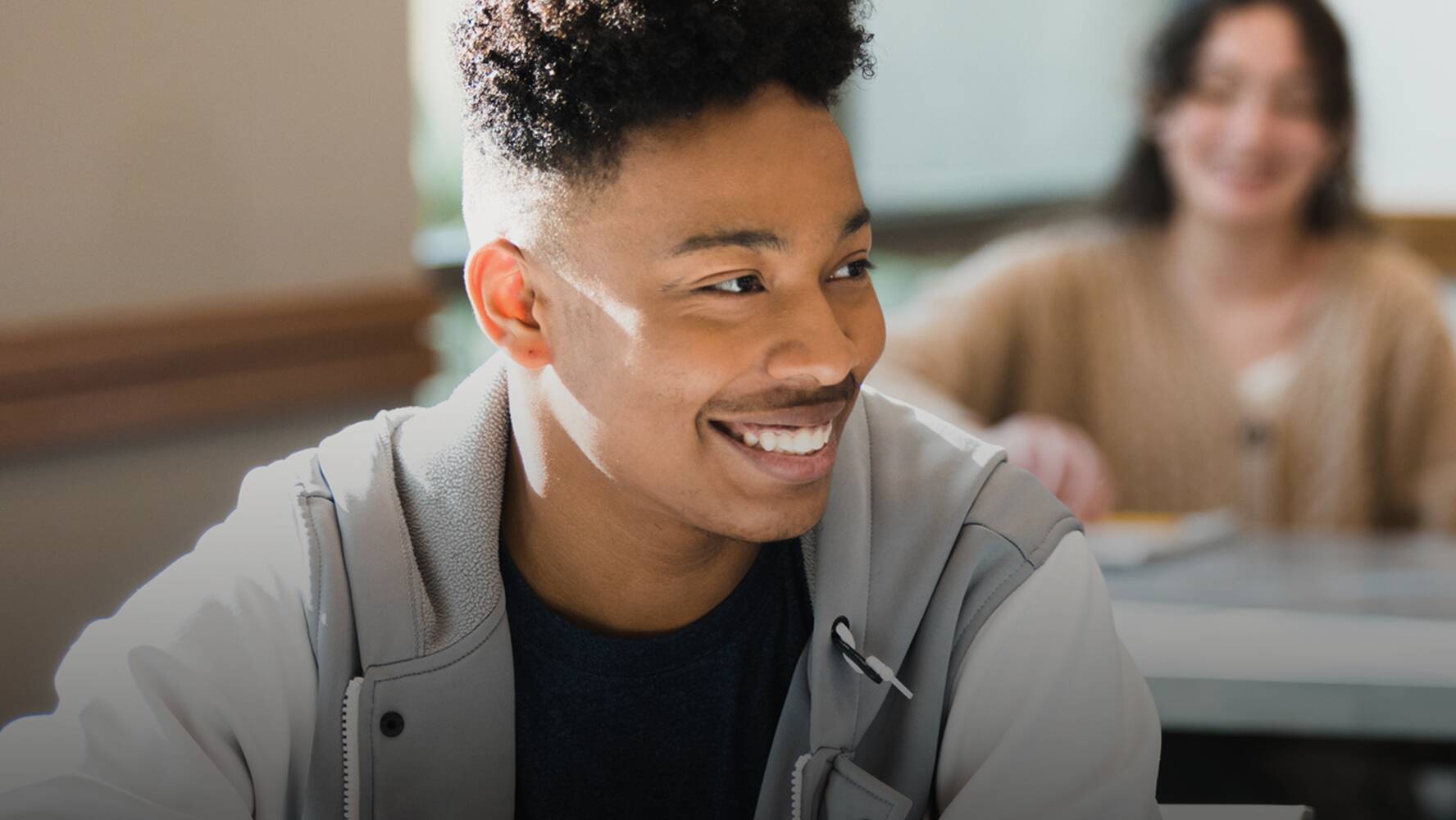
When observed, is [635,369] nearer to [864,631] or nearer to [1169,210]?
[864,631]

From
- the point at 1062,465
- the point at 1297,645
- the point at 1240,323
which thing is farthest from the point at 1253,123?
the point at 1297,645

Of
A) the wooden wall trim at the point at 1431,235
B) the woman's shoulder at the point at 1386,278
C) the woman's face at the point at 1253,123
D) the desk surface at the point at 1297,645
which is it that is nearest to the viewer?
the desk surface at the point at 1297,645

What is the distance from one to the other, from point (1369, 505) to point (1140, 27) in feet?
6.29

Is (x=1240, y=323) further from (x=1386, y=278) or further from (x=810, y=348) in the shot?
(x=810, y=348)

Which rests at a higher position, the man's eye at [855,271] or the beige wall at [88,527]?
the man's eye at [855,271]

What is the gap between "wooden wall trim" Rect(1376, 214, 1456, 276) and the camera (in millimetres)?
3797

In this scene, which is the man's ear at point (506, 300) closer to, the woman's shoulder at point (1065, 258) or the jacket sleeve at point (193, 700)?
the jacket sleeve at point (193, 700)

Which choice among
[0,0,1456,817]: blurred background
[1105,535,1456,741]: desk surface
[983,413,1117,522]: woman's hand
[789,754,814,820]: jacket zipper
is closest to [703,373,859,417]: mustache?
[789,754,814,820]: jacket zipper

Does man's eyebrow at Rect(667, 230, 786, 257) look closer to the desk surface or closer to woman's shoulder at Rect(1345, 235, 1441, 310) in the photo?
the desk surface

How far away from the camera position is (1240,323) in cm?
254

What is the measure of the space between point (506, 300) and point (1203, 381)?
1.67 meters

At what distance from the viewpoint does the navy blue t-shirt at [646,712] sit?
1172 millimetres

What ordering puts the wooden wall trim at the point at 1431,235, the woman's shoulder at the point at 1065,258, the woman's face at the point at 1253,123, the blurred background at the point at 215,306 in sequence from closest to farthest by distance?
1. the blurred background at the point at 215,306
2. the woman's face at the point at 1253,123
3. the woman's shoulder at the point at 1065,258
4. the wooden wall trim at the point at 1431,235

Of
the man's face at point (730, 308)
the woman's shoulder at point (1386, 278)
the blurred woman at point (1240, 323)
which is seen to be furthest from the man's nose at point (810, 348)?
the woman's shoulder at point (1386, 278)
